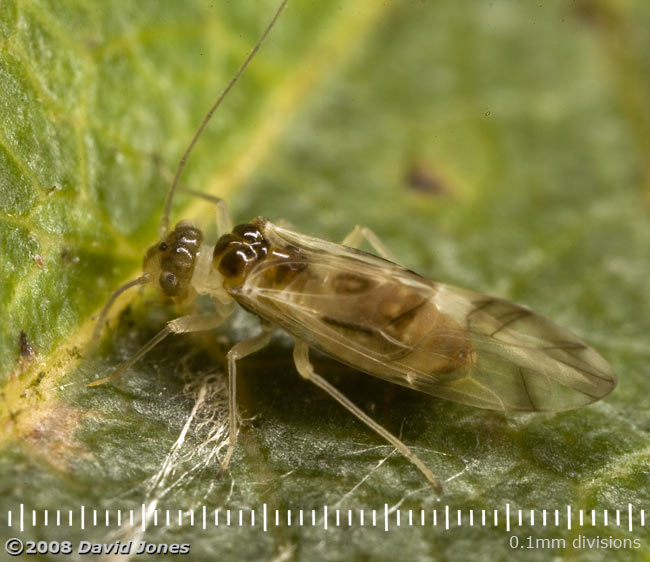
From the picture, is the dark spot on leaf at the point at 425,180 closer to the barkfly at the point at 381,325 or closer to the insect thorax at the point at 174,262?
the barkfly at the point at 381,325

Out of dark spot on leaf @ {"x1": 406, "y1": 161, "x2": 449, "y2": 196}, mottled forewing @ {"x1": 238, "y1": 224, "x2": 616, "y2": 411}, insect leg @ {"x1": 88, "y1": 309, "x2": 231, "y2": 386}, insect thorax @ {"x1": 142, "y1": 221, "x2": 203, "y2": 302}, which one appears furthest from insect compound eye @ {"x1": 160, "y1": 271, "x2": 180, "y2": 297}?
dark spot on leaf @ {"x1": 406, "y1": 161, "x2": 449, "y2": 196}

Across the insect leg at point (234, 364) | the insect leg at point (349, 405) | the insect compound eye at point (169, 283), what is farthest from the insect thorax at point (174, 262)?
the insect leg at point (349, 405)

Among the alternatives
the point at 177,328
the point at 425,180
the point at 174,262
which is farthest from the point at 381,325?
the point at 425,180

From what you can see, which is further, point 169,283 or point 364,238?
point 364,238

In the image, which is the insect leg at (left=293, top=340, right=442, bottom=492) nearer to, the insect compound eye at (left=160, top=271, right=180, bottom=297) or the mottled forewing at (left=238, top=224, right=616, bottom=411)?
the mottled forewing at (left=238, top=224, right=616, bottom=411)

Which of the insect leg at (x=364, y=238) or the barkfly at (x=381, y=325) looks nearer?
the barkfly at (x=381, y=325)

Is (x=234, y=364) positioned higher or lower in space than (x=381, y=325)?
lower

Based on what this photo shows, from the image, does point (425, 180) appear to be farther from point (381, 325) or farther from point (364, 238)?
point (381, 325)

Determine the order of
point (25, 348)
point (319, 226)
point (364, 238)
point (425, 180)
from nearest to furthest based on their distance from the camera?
point (25, 348) < point (364, 238) < point (319, 226) < point (425, 180)
